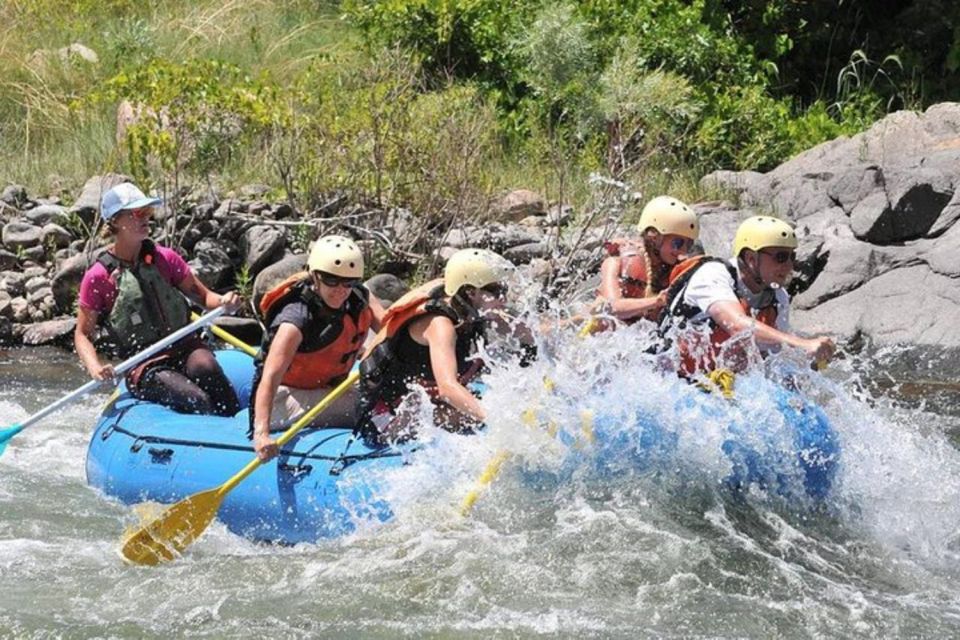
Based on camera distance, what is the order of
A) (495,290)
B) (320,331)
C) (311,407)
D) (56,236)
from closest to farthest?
(495,290) → (320,331) → (311,407) → (56,236)

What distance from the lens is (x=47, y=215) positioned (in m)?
12.4

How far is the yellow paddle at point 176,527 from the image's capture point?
21.7 ft

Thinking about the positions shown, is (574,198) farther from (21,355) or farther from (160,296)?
(160,296)

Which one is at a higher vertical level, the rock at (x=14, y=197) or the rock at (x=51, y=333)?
the rock at (x=14, y=197)

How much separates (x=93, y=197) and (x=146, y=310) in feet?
15.1

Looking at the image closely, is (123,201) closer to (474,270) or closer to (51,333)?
(474,270)

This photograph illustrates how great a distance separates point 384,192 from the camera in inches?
473

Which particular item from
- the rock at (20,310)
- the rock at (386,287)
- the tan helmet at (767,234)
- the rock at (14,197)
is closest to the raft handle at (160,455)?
the tan helmet at (767,234)

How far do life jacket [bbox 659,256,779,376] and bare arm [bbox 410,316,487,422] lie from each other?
1027 mm

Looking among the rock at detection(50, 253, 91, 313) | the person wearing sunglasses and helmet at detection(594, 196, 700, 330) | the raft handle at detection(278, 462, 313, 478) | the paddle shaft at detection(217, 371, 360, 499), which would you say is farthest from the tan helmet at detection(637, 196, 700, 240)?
the rock at detection(50, 253, 91, 313)

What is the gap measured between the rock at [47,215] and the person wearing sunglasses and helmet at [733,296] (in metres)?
6.62

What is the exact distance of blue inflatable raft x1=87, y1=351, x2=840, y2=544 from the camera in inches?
259

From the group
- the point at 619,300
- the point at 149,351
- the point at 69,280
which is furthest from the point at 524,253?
the point at 149,351

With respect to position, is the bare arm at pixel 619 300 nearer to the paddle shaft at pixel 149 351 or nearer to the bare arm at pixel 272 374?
the bare arm at pixel 272 374
